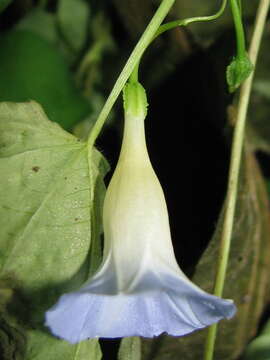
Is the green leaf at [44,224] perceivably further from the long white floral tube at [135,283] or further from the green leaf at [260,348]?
the green leaf at [260,348]

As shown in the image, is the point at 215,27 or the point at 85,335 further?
the point at 215,27

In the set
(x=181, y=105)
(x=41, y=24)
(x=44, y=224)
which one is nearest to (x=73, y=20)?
(x=41, y=24)

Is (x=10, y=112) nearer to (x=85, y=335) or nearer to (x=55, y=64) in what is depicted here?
(x=85, y=335)

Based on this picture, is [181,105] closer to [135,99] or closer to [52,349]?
[135,99]

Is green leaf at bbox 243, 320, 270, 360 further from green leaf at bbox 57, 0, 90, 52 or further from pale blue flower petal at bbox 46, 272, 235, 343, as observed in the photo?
green leaf at bbox 57, 0, 90, 52

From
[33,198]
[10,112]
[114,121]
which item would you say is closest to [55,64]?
[114,121]
